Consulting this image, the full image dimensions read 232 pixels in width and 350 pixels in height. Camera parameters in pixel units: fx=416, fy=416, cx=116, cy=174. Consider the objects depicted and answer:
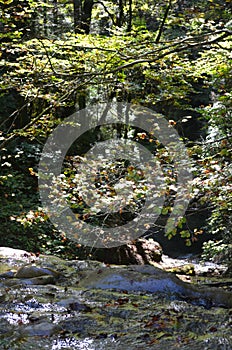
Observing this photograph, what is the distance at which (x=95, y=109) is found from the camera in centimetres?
1211

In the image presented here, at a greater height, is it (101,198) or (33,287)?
(101,198)

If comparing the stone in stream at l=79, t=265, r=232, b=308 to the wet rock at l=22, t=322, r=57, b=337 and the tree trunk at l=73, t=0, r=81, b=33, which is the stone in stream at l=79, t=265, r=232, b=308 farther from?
the tree trunk at l=73, t=0, r=81, b=33

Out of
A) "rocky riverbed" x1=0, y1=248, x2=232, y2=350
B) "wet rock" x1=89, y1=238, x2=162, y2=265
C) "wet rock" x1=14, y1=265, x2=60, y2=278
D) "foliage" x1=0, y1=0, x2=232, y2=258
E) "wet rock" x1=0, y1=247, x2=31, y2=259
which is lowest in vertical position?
"wet rock" x1=89, y1=238, x2=162, y2=265

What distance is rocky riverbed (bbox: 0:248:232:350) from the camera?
123 inches

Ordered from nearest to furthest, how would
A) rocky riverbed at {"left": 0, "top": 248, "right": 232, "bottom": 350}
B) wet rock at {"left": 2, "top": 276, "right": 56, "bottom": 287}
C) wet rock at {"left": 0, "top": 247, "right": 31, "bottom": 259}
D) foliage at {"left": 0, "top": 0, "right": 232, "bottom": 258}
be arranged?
rocky riverbed at {"left": 0, "top": 248, "right": 232, "bottom": 350} < foliage at {"left": 0, "top": 0, "right": 232, "bottom": 258} < wet rock at {"left": 2, "top": 276, "right": 56, "bottom": 287} < wet rock at {"left": 0, "top": 247, "right": 31, "bottom": 259}

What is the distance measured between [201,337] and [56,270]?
3.08m

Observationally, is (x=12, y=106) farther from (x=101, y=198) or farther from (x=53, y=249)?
(x=101, y=198)

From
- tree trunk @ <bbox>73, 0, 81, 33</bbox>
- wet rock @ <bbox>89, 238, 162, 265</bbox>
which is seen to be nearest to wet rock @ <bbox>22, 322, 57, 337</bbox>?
wet rock @ <bbox>89, 238, 162, 265</bbox>

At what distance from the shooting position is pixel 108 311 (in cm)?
393

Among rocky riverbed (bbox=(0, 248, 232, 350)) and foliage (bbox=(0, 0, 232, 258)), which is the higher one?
foliage (bbox=(0, 0, 232, 258))

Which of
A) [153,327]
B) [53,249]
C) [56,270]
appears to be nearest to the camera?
[153,327]

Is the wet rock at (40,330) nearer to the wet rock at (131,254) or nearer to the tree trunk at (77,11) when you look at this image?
the wet rock at (131,254)

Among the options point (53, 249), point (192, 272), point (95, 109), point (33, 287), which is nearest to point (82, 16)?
point (95, 109)

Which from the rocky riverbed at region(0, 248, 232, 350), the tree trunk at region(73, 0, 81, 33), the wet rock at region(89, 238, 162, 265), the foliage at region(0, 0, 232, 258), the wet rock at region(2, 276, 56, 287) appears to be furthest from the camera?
the tree trunk at region(73, 0, 81, 33)
